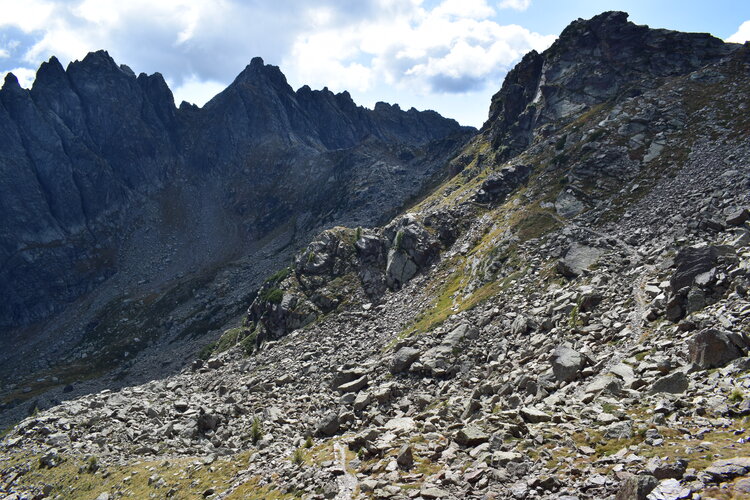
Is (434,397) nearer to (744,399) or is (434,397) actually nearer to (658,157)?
(744,399)

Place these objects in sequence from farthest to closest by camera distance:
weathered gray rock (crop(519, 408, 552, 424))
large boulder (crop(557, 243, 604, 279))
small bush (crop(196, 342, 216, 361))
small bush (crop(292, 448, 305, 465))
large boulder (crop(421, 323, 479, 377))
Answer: small bush (crop(196, 342, 216, 361))
large boulder (crop(557, 243, 604, 279))
large boulder (crop(421, 323, 479, 377))
small bush (crop(292, 448, 305, 465))
weathered gray rock (crop(519, 408, 552, 424))

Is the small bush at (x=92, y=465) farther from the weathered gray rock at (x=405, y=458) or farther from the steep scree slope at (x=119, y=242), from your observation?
the steep scree slope at (x=119, y=242)

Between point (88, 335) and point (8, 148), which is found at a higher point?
point (8, 148)

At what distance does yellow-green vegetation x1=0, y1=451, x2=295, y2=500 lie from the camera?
102ft

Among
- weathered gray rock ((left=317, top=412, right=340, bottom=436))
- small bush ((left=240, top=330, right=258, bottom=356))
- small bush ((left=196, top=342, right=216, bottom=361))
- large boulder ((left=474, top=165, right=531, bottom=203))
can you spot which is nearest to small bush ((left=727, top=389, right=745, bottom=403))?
weathered gray rock ((left=317, top=412, right=340, bottom=436))

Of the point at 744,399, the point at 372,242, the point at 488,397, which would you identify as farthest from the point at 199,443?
the point at 372,242

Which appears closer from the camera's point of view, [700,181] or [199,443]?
[199,443]

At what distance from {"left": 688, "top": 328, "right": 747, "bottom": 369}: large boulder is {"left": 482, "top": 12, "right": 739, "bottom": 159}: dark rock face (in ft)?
281

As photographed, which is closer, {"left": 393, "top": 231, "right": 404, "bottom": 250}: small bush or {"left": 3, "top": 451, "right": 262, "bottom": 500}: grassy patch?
{"left": 3, "top": 451, "right": 262, "bottom": 500}: grassy patch

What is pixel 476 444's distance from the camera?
22.6m

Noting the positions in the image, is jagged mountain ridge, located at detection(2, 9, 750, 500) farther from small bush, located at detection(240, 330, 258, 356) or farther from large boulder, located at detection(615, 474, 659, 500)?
small bush, located at detection(240, 330, 258, 356)

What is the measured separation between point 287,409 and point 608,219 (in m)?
46.2

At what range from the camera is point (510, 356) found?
36.0m

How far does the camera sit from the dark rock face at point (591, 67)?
317 ft
